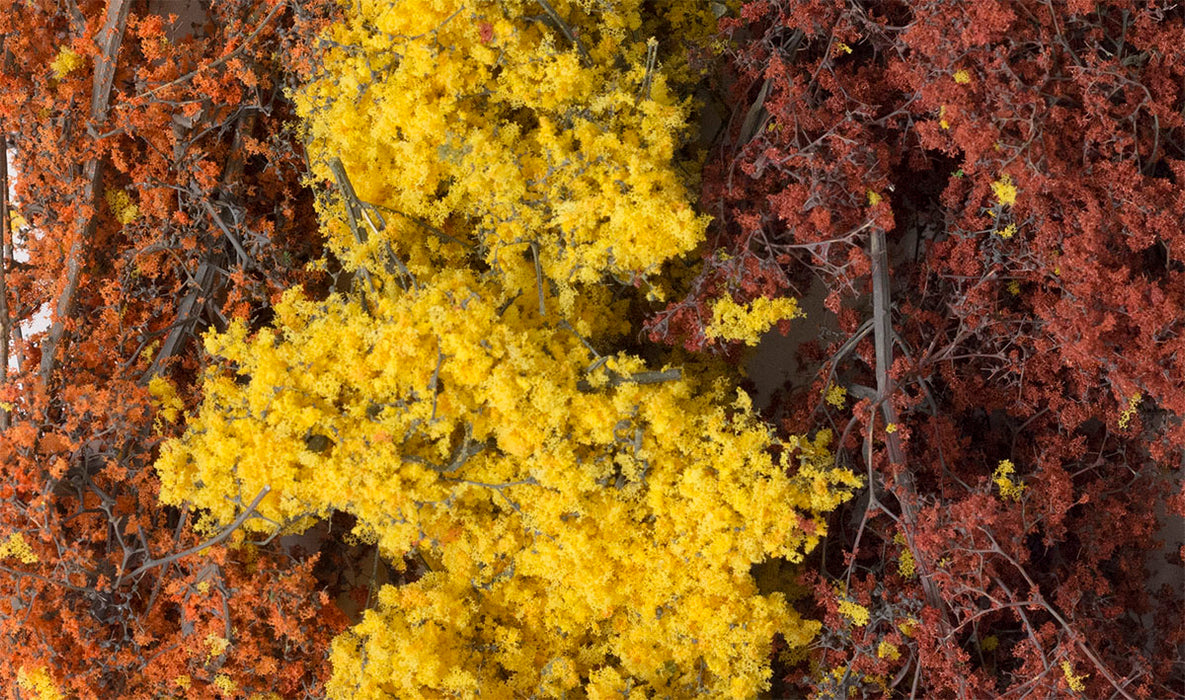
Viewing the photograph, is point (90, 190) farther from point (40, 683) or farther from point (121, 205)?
point (40, 683)

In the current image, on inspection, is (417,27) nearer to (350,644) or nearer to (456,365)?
(456,365)

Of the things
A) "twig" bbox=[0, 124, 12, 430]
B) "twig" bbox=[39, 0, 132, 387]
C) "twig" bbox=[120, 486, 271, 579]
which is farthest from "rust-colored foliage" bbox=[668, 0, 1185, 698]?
"twig" bbox=[0, 124, 12, 430]

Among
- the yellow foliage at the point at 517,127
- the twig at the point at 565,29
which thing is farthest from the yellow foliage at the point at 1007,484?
the twig at the point at 565,29

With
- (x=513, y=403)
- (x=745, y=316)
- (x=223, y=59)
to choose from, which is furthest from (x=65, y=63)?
(x=745, y=316)

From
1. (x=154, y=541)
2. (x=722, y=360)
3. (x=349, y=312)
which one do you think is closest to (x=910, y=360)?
(x=722, y=360)

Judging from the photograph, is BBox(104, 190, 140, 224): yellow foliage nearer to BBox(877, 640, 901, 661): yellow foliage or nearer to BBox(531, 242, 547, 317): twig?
BBox(531, 242, 547, 317): twig
